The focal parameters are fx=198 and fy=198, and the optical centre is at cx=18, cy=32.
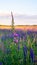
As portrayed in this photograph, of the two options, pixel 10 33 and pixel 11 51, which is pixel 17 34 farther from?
pixel 11 51

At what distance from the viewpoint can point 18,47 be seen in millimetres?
1757

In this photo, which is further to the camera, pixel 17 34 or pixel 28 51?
pixel 17 34

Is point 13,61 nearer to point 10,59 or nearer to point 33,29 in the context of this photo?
point 10,59

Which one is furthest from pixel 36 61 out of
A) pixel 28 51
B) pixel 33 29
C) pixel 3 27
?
pixel 3 27

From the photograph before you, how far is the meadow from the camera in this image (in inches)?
66.0

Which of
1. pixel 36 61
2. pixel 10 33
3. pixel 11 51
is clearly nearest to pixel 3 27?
pixel 10 33

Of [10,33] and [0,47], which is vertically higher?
[10,33]

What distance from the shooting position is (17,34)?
1.79 metres

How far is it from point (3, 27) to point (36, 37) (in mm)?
312

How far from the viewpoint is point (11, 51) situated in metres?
1.71

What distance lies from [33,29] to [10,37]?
0.22 metres

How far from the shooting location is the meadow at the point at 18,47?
1677 millimetres

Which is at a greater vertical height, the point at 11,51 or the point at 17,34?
the point at 17,34

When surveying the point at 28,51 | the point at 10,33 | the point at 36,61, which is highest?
the point at 10,33
